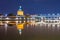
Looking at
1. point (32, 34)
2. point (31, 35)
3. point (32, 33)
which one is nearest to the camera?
point (31, 35)

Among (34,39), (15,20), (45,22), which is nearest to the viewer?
(34,39)

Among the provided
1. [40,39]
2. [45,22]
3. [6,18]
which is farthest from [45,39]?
[6,18]

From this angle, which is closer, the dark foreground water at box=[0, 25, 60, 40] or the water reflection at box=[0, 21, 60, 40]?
the dark foreground water at box=[0, 25, 60, 40]

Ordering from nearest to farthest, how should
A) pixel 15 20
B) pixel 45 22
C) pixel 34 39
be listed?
1. pixel 34 39
2. pixel 45 22
3. pixel 15 20

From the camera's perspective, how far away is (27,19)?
9406 millimetres

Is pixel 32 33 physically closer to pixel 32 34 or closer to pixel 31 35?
pixel 32 34

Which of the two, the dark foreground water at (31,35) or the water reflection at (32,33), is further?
the water reflection at (32,33)

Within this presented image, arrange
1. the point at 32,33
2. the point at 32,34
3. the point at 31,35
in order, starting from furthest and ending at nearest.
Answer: the point at 32,33, the point at 32,34, the point at 31,35

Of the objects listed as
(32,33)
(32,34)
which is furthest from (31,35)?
(32,33)

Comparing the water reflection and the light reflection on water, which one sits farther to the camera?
the water reflection

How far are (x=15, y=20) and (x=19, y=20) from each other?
45cm

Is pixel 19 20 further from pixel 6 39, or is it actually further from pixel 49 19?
pixel 6 39

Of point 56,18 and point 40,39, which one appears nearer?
point 40,39

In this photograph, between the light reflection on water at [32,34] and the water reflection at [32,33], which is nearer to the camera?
the light reflection on water at [32,34]
